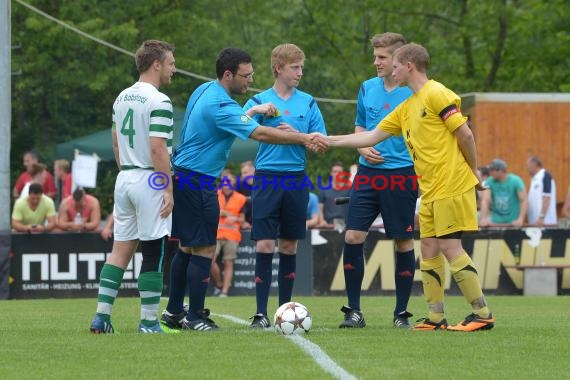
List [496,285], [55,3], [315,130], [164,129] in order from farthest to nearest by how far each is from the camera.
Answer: [55,3], [496,285], [315,130], [164,129]

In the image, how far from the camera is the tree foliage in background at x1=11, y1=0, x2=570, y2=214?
35562 mm

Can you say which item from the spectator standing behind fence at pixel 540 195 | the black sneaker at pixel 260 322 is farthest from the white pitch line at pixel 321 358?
the spectator standing behind fence at pixel 540 195

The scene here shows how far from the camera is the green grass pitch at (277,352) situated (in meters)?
7.51

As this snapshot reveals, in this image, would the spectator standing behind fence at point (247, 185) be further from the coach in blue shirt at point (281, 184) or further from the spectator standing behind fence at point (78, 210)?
the coach in blue shirt at point (281, 184)

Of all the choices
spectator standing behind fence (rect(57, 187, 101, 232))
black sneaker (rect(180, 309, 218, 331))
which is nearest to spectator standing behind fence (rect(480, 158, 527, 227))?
spectator standing behind fence (rect(57, 187, 101, 232))

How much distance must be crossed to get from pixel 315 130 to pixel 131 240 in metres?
2.05

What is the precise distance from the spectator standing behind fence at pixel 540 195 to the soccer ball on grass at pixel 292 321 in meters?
11.4

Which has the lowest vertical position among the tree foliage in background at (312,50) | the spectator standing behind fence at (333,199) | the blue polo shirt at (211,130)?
the spectator standing behind fence at (333,199)

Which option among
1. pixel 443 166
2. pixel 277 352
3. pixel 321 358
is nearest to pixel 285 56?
pixel 443 166

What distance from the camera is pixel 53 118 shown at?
120ft

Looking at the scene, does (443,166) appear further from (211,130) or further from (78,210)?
(78,210)

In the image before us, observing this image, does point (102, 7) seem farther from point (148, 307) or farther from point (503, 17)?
point (148, 307)

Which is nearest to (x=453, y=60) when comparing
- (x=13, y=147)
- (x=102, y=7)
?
(x=102, y=7)

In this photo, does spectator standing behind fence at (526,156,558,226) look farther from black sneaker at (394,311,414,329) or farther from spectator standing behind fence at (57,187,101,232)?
black sneaker at (394,311,414,329)
